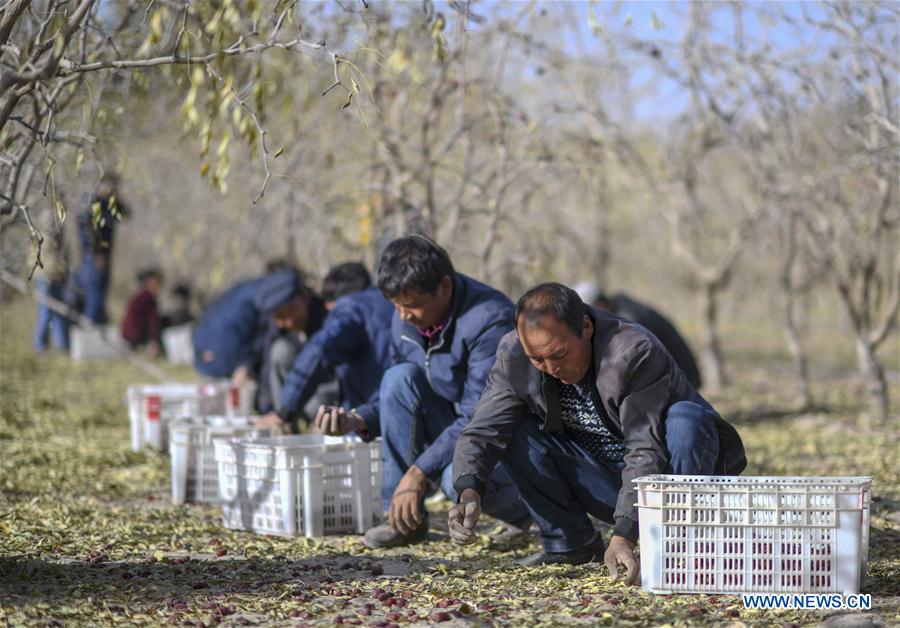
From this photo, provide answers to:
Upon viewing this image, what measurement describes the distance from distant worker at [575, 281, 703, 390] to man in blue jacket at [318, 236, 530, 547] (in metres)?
2.47

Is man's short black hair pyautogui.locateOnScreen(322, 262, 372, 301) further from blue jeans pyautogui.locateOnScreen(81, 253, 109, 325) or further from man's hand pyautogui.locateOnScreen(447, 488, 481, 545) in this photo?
blue jeans pyautogui.locateOnScreen(81, 253, 109, 325)

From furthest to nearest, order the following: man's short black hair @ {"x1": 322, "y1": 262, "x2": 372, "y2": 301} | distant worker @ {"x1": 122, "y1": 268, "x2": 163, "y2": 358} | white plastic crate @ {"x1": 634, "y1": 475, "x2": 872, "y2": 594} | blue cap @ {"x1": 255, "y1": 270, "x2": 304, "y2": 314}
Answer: distant worker @ {"x1": 122, "y1": 268, "x2": 163, "y2": 358} < blue cap @ {"x1": 255, "y1": 270, "x2": 304, "y2": 314} < man's short black hair @ {"x1": 322, "y1": 262, "x2": 372, "y2": 301} < white plastic crate @ {"x1": 634, "y1": 475, "x2": 872, "y2": 594}

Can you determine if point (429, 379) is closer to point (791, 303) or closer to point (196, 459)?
point (196, 459)

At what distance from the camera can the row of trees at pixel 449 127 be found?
16.5 ft

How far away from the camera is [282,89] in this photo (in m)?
10.4

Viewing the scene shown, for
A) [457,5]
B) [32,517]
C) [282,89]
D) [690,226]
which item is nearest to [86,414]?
[282,89]

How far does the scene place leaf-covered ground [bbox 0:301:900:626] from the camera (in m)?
3.87

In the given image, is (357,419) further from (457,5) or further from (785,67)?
(785,67)

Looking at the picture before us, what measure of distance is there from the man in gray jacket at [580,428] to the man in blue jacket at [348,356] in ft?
5.48

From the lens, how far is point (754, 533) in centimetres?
381

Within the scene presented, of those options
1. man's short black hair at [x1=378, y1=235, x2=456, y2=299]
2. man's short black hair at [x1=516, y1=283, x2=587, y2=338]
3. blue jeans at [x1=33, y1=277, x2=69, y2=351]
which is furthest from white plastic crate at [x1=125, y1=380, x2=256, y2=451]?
blue jeans at [x1=33, y1=277, x2=69, y2=351]

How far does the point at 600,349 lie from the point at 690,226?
9479 mm

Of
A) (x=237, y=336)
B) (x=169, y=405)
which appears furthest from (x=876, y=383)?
(x=169, y=405)

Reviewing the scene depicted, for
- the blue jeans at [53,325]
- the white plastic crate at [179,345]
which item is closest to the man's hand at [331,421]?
the white plastic crate at [179,345]
